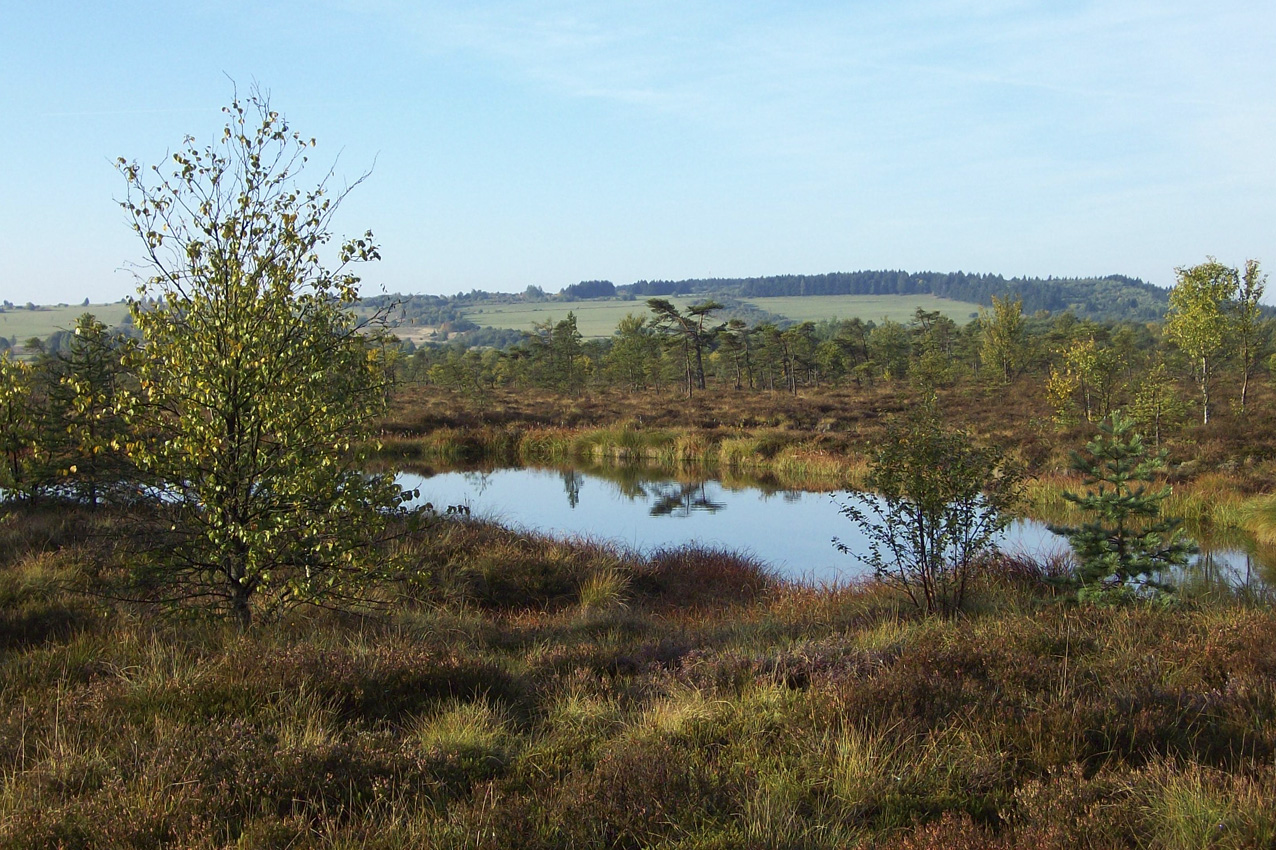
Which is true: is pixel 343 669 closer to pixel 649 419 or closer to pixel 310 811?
pixel 310 811

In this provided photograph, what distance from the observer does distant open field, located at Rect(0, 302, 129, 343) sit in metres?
143

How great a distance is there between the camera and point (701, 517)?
20.9m

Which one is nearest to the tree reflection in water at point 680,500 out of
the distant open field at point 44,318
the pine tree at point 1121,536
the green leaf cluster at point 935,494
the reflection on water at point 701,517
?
the reflection on water at point 701,517

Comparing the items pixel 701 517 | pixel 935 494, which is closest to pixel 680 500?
pixel 701 517

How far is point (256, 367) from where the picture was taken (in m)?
6.52

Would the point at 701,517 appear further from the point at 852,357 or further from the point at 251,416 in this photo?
the point at 852,357

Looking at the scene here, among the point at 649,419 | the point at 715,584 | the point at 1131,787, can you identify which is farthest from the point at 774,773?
the point at 649,419

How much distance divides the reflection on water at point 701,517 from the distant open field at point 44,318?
127999mm

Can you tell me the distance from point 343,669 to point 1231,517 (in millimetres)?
18187

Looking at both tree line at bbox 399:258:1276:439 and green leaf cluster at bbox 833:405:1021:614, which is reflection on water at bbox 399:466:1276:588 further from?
tree line at bbox 399:258:1276:439

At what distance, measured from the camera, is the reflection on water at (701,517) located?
15.0 meters

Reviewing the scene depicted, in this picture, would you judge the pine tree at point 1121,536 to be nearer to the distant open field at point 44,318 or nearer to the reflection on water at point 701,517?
the reflection on water at point 701,517

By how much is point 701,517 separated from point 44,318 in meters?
192

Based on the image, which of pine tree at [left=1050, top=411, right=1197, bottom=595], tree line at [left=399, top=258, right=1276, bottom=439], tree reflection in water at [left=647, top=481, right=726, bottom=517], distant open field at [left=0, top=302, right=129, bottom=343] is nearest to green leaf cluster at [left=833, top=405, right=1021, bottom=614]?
pine tree at [left=1050, top=411, right=1197, bottom=595]
